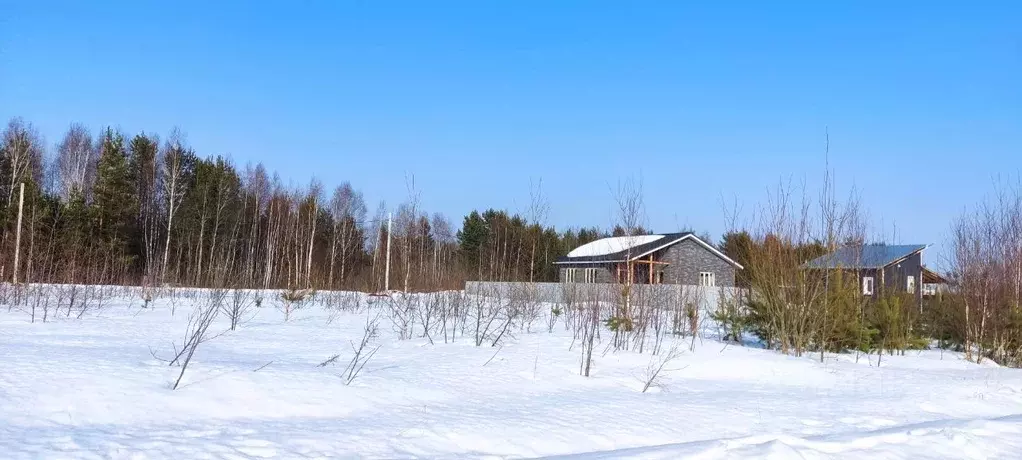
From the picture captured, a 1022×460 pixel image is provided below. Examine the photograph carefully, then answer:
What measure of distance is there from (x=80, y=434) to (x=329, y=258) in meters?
35.9

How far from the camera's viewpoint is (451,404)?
6.67 meters

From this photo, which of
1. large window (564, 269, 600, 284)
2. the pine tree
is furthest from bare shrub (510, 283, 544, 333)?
the pine tree

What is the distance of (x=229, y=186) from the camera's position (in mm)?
37219

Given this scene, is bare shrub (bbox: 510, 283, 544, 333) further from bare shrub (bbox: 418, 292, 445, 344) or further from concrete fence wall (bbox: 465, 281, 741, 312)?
bare shrub (bbox: 418, 292, 445, 344)

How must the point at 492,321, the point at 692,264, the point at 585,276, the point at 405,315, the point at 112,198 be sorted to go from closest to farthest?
the point at 405,315
the point at 492,321
the point at 585,276
the point at 112,198
the point at 692,264

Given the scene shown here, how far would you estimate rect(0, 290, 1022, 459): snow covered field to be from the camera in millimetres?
4875

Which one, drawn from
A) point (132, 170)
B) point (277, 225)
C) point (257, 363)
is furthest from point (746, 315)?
point (132, 170)

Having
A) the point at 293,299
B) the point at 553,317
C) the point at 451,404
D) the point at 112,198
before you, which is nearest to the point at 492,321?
the point at 553,317

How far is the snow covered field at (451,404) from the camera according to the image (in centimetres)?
488

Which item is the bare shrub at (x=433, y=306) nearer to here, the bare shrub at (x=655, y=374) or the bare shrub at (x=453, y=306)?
the bare shrub at (x=453, y=306)

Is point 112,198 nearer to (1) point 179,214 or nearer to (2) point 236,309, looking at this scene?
(1) point 179,214

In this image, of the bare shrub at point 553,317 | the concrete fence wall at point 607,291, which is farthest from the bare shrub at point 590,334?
the bare shrub at point 553,317

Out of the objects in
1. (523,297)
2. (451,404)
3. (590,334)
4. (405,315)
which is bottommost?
(451,404)

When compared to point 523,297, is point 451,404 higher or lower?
lower
